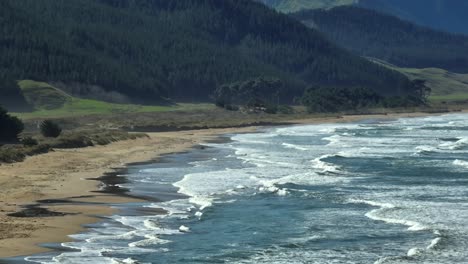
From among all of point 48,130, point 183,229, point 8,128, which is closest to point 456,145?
point 48,130

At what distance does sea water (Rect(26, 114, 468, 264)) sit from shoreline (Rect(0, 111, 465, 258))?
1.21 meters

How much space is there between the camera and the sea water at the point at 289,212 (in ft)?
113

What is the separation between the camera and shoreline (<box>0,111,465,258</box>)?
1431 inches

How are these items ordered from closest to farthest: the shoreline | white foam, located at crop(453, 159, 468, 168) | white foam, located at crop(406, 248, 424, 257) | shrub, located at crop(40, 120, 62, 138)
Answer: white foam, located at crop(406, 248, 424, 257) → the shoreline → white foam, located at crop(453, 159, 468, 168) → shrub, located at crop(40, 120, 62, 138)

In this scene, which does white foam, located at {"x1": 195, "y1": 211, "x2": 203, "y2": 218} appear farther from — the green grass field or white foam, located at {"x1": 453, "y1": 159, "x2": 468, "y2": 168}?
the green grass field

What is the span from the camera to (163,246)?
3575cm

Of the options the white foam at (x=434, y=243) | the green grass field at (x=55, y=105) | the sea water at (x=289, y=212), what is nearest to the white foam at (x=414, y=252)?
the sea water at (x=289, y=212)

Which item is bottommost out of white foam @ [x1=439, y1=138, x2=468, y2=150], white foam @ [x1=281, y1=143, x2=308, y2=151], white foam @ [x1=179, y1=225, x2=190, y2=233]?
white foam @ [x1=281, y1=143, x2=308, y2=151]

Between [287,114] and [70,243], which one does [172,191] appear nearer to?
[70,243]

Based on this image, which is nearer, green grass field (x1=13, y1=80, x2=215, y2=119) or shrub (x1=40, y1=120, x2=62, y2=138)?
shrub (x1=40, y1=120, x2=62, y2=138)

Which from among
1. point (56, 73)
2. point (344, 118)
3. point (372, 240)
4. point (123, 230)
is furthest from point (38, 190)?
point (56, 73)

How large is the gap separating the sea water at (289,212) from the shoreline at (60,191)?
3.97 ft

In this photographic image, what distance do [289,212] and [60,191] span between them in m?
12.5

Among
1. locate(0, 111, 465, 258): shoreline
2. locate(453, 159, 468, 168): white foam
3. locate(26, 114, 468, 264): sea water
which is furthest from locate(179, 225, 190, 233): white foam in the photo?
locate(453, 159, 468, 168): white foam
